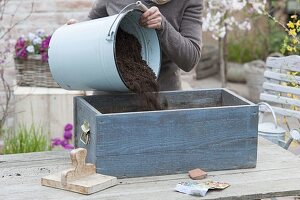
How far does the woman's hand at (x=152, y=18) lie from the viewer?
2.54 metres

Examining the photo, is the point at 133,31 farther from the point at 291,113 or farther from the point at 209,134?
the point at 291,113

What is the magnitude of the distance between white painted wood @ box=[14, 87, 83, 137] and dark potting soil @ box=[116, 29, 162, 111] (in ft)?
6.27

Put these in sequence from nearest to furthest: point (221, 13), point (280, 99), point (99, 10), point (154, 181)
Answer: point (154, 181)
point (99, 10)
point (280, 99)
point (221, 13)

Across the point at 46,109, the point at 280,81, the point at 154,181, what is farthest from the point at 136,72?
the point at 46,109

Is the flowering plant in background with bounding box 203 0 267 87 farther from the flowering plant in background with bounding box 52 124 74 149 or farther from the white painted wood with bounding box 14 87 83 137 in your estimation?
the flowering plant in background with bounding box 52 124 74 149

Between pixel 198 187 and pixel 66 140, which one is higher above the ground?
pixel 198 187

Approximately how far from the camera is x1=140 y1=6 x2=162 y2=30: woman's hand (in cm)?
254

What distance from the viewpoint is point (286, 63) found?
3615mm

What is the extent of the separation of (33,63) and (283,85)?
5.83ft

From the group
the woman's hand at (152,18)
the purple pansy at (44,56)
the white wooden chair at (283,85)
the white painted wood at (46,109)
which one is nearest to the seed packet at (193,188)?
the woman's hand at (152,18)

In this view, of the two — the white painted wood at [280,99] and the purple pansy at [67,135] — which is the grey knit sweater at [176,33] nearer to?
the white painted wood at [280,99]

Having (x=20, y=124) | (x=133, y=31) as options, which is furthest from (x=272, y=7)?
(x=133, y=31)

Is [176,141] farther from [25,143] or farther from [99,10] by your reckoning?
[25,143]

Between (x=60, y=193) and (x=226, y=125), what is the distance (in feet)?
2.03
